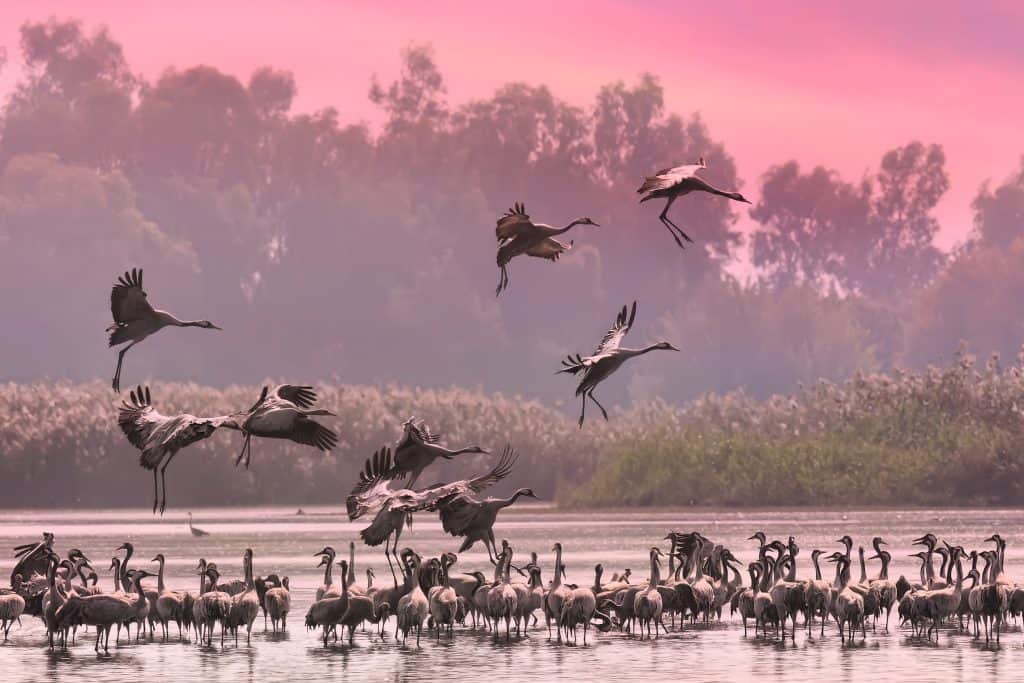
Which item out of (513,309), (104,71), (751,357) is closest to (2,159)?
(104,71)

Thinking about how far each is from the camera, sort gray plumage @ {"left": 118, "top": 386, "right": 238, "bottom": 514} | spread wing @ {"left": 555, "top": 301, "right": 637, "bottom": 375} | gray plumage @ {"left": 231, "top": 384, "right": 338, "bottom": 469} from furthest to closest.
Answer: spread wing @ {"left": 555, "top": 301, "right": 637, "bottom": 375} < gray plumage @ {"left": 231, "top": 384, "right": 338, "bottom": 469} < gray plumage @ {"left": 118, "top": 386, "right": 238, "bottom": 514}

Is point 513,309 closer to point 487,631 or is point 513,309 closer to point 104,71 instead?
point 104,71

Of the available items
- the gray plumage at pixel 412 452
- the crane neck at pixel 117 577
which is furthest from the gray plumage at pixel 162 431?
the crane neck at pixel 117 577

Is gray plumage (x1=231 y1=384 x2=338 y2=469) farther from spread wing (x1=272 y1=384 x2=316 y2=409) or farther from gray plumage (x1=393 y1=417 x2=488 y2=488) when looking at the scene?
gray plumage (x1=393 y1=417 x2=488 y2=488)

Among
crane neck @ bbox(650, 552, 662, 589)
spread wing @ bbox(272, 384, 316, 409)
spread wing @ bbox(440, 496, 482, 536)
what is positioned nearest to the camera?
spread wing @ bbox(272, 384, 316, 409)

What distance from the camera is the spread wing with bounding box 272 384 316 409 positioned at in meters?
20.9

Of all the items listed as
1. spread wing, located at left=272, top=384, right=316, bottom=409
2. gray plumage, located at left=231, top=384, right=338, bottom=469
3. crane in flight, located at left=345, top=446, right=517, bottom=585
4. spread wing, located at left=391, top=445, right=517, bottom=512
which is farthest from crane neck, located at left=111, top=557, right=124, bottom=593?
gray plumage, located at left=231, top=384, right=338, bottom=469

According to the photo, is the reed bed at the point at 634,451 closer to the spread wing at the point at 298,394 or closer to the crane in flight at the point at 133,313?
the spread wing at the point at 298,394

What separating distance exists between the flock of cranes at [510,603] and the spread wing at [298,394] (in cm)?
533

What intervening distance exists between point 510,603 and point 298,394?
Answer: 644 centimetres

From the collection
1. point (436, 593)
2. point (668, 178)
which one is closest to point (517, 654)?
point (436, 593)

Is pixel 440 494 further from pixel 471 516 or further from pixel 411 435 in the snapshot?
pixel 471 516

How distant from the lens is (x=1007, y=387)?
6322 cm

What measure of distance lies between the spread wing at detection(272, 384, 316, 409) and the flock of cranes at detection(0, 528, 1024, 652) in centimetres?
533
